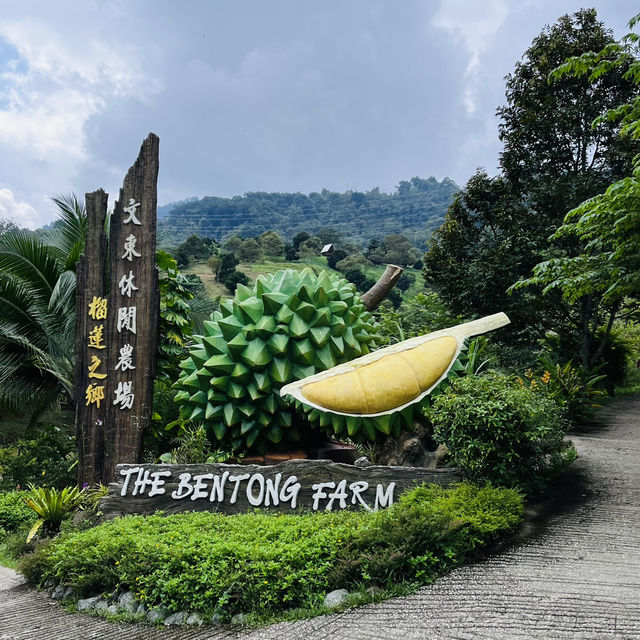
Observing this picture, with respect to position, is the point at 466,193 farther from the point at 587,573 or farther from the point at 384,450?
the point at 587,573

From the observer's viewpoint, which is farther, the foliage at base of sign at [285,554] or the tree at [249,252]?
the tree at [249,252]

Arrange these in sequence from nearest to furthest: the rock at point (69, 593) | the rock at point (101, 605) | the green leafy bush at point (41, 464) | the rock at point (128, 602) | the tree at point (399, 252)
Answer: the rock at point (128, 602)
the rock at point (101, 605)
the rock at point (69, 593)
the green leafy bush at point (41, 464)
the tree at point (399, 252)

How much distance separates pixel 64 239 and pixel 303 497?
807 centimetres

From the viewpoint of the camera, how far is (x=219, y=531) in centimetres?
538

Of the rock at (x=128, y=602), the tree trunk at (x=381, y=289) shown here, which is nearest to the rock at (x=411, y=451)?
the tree trunk at (x=381, y=289)

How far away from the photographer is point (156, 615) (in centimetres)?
454

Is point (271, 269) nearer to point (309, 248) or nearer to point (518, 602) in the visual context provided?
point (309, 248)

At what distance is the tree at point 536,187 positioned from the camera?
13914 mm

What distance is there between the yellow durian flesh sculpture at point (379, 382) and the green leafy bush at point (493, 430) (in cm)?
53

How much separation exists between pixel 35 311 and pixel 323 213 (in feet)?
242

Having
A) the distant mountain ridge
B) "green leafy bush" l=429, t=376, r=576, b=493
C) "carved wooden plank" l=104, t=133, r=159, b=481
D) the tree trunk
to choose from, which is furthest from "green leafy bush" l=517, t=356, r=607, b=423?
the distant mountain ridge

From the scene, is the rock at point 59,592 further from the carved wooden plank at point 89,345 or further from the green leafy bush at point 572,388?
the green leafy bush at point 572,388

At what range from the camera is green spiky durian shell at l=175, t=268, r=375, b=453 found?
6895mm

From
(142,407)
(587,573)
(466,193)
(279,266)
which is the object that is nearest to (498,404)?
(587,573)
